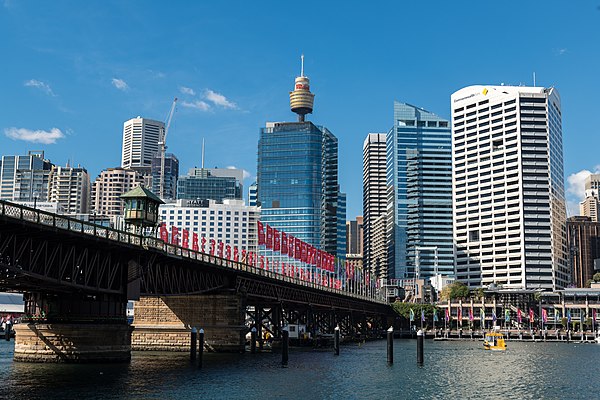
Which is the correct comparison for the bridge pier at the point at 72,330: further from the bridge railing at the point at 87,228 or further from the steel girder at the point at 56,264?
the bridge railing at the point at 87,228

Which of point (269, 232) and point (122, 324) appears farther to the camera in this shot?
point (269, 232)

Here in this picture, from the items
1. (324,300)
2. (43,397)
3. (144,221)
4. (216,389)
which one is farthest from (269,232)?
(43,397)

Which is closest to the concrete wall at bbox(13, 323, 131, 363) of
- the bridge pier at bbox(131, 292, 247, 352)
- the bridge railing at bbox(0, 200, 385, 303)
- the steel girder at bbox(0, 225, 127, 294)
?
the steel girder at bbox(0, 225, 127, 294)

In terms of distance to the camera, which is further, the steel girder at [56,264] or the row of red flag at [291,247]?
the row of red flag at [291,247]

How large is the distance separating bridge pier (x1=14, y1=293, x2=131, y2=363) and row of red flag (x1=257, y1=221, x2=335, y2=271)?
47.0 meters

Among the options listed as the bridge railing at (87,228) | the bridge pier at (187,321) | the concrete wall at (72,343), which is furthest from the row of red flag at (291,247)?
the concrete wall at (72,343)

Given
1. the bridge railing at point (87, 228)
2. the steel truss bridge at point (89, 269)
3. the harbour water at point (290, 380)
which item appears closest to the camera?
the harbour water at point (290, 380)

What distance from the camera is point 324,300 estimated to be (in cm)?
15188

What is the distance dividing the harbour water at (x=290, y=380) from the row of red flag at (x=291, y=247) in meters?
31.4

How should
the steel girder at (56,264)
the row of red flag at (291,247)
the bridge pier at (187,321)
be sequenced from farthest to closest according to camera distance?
the row of red flag at (291,247), the bridge pier at (187,321), the steel girder at (56,264)

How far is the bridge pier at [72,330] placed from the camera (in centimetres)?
7544

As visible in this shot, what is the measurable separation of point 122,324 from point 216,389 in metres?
20.9

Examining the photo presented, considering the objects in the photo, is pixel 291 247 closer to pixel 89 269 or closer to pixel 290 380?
pixel 290 380

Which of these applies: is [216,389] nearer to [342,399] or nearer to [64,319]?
[342,399]
